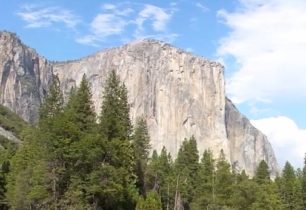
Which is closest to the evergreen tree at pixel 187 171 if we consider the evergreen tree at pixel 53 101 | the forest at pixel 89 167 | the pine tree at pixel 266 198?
the forest at pixel 89 167

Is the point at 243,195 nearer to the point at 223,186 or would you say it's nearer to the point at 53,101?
the point at 223,186

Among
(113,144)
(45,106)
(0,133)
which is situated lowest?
(113,144)

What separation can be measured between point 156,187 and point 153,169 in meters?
2.68

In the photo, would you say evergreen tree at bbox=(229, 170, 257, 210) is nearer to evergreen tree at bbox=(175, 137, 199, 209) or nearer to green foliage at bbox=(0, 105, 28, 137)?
evergreen tree at bbox=(175, 137, 199, 209)

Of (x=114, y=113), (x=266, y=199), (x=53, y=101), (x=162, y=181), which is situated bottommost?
(x=266, y=199)

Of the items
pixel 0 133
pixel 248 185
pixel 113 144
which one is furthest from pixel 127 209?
pixel 0 133

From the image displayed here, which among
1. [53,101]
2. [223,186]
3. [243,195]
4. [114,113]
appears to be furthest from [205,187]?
[53,101]

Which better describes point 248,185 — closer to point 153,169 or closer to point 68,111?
point 153,169

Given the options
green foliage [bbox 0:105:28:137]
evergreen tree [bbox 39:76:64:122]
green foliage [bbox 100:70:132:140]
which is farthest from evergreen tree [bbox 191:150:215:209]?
green foliage [bbox 0:105:28:137]

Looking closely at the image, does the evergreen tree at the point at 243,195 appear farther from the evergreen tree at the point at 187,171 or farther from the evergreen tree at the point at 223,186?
the evergreen tree at the point at 187,171

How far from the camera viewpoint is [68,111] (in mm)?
51156

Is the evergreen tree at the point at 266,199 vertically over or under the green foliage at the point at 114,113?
under

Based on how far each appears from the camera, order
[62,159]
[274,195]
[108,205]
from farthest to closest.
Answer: [274,195]
[108,205]
[62,159]

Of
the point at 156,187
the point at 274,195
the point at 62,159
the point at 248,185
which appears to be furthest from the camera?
the point at 156,187
